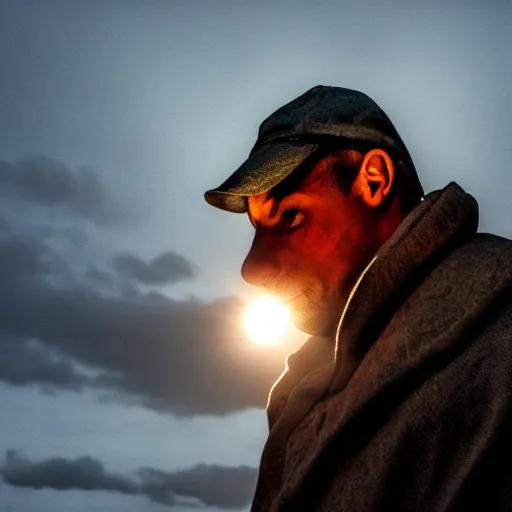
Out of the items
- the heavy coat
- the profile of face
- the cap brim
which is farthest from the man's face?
the heavy coat

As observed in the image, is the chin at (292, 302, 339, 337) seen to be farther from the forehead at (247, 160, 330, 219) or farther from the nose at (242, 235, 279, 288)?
the forehead at (247, 160, 330, 219)

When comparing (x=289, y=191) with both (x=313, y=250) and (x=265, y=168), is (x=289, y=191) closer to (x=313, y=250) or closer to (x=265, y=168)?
(x=265, y=168)

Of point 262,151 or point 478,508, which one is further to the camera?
point 262,151

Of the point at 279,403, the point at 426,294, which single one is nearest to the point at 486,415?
the point at 426,294

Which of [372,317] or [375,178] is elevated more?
[375,178]

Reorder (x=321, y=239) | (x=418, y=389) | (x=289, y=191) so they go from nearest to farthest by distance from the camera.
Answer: (x=418, y=389)
(x=321, y=239)
(x=289, y=191)

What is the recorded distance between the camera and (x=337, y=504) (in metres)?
3.34

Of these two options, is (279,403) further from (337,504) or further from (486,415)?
(486,415)

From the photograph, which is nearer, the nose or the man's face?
the man's face

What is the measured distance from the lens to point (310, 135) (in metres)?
4.02

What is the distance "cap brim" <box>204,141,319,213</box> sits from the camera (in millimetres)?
3932

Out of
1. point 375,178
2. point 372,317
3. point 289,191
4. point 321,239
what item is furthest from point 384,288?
point 289,191

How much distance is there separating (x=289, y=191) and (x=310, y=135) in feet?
0.88

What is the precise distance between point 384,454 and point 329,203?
3.92 feet
